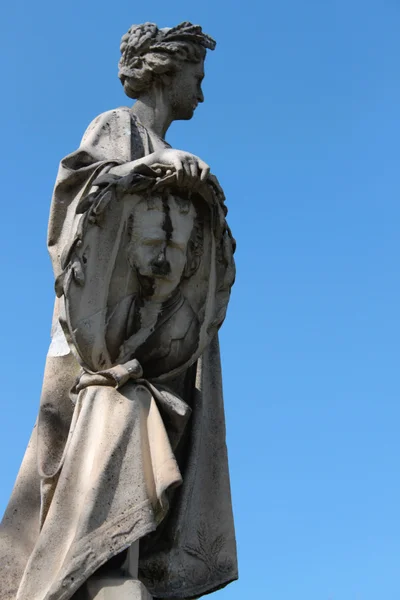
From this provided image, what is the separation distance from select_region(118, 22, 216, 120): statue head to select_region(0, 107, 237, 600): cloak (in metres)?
0.33

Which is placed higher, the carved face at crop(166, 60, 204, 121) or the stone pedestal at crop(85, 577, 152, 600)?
the carved face at crop(166, 60, 204, 121)

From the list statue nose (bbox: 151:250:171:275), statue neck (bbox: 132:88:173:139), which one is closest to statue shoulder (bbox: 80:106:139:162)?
statue neck (bbox: 132:88:173:139)

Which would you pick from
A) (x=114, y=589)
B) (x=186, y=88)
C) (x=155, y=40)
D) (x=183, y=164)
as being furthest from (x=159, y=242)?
(x=114, y=589)

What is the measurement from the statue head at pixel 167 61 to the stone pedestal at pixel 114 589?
A: 3.17 metres

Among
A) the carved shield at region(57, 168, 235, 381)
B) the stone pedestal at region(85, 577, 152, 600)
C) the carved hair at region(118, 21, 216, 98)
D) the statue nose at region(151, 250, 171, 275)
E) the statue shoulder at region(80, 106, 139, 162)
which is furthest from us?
the carved hair at region(118, 21, 216, 98)

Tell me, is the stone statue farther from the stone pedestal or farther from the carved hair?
the carved hair

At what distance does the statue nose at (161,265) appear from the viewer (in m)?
8.30

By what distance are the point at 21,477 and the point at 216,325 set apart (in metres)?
1.41

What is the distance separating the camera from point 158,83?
9180 mm

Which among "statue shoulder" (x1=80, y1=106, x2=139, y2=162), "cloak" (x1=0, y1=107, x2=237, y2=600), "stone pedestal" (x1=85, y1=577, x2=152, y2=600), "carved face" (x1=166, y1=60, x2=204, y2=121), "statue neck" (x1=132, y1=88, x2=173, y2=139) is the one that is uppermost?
"carved face" (x1=166, y1=60, x2=204, y2=121)

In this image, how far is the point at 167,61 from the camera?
9.07 metres

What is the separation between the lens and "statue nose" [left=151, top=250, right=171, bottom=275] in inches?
327

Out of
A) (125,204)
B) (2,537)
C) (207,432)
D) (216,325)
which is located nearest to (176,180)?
(125,204)

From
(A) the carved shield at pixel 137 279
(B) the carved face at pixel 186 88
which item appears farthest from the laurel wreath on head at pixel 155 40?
(A) the carved shield at pixel 137 279
